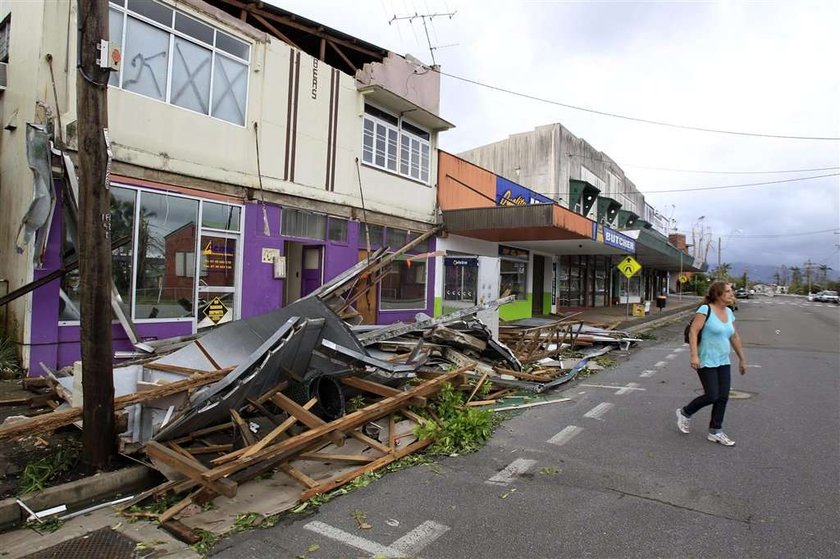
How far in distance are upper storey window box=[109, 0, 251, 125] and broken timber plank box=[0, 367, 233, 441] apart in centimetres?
556

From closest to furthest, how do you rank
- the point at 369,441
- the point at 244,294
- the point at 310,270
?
the point at 369,441
the point at 244,294
the point at 310,270

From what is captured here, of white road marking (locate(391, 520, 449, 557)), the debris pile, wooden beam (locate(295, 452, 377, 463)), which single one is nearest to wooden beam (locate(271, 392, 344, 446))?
the debris pile

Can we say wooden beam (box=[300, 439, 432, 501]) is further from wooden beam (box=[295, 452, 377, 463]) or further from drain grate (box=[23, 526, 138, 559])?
drain grate (box=[23, 526, 138, 559])

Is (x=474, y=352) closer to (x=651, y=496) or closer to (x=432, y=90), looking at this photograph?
(x=651, y=496)

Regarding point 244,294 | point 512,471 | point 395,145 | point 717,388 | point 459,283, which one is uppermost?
point 395,145

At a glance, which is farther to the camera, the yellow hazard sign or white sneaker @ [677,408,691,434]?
the yellow hazard sign

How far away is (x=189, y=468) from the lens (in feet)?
13.2

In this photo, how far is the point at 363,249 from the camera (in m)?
13.1

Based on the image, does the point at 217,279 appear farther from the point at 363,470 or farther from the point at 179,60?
the point at 363,470

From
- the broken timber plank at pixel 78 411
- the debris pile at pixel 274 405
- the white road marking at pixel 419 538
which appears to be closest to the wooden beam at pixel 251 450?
the debris pile at pixel 274 405

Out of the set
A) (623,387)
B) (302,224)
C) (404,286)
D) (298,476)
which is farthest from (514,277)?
(298,476)

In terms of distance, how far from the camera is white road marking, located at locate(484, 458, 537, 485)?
464 cm

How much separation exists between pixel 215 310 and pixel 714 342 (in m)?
8.18

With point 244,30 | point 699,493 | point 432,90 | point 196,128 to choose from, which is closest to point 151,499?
point 699,493
